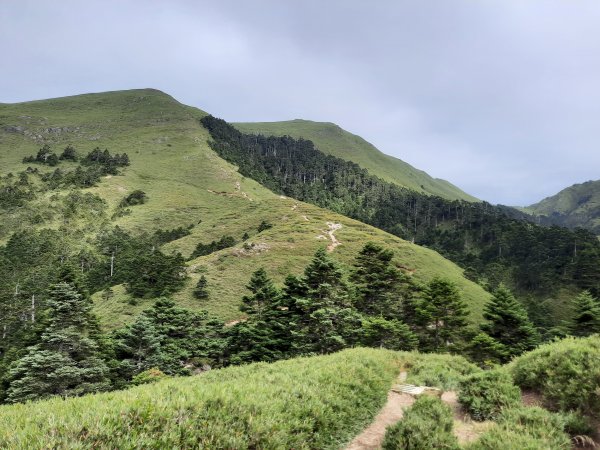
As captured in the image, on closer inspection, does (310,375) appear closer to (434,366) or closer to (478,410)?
(478,410)

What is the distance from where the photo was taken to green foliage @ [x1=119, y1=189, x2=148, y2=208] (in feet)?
359

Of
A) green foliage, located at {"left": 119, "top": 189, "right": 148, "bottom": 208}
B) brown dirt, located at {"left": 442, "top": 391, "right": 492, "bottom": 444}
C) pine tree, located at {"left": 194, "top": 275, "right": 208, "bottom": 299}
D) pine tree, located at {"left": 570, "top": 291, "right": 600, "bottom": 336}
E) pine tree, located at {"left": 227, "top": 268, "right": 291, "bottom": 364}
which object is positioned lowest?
pine tree, located at {"left": 194, "top": 275, "right": 208, "bottom": 299}

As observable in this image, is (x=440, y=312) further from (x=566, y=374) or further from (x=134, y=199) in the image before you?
(x=134, y=199)

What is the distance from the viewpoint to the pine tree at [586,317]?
36969 millimetres

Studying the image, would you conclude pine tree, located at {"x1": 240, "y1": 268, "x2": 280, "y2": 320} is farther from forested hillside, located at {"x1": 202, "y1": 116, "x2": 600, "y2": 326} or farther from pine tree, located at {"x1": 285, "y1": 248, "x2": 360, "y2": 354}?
forested hillside, located at {"x1": 202, "y1": 116, "x2": 600, "y2": 326}

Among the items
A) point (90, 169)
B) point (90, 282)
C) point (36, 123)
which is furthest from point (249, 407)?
point (36, 123)

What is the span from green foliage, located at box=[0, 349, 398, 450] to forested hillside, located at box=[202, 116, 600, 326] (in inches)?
3469

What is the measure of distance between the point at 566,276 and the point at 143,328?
110 m

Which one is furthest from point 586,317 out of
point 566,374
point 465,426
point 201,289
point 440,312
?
point 201,289

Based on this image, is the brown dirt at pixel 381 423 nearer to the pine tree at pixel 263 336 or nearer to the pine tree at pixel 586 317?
the pine tree at pixel 263 336

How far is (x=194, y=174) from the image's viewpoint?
5536 inches

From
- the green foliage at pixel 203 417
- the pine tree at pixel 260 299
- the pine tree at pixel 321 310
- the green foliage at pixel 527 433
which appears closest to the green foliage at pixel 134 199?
the pine tree at pixel 260 299

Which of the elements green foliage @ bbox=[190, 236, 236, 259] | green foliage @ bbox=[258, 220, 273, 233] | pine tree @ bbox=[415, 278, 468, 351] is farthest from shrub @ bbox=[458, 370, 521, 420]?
green foliage @ bbox=[258, 220, 273, 233]

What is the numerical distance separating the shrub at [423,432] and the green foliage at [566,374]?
11.7 feet
